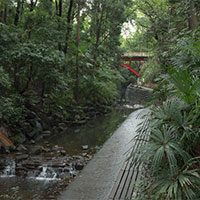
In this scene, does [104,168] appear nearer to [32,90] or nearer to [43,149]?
[43,149]

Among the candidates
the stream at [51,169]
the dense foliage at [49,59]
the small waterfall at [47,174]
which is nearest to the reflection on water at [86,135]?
the stream at [51,169]

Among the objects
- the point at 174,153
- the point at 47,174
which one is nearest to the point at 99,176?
the point at 47,174

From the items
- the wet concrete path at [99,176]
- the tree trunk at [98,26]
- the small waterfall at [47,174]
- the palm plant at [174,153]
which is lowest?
the small waterfall at [47,174]

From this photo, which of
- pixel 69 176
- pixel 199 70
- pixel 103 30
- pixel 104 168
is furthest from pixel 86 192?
pixel 103 30

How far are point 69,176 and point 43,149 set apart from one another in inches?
67.7

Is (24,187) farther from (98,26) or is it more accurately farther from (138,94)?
(138,94)

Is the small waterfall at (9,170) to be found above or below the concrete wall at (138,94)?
below

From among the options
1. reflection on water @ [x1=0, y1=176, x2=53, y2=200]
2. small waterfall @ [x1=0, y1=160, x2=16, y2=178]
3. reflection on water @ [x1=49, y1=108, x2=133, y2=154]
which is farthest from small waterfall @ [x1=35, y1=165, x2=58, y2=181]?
reflection on water @ [x1=49, y1=108, x2=133, y2=154]

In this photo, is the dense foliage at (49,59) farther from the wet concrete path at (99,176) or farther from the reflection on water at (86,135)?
the wet concrete path at (99,176)

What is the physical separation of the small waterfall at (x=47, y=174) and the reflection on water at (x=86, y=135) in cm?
133

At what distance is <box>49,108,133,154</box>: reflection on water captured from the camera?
7492 mm

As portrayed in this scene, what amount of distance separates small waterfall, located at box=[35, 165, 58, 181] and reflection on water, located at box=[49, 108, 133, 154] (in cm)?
133

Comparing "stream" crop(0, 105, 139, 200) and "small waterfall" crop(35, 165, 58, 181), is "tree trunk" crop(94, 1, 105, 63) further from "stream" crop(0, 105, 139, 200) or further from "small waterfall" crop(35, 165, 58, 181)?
"small waterfall" crop(35, 165, 58, 181)

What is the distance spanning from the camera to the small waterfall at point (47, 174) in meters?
5.07
